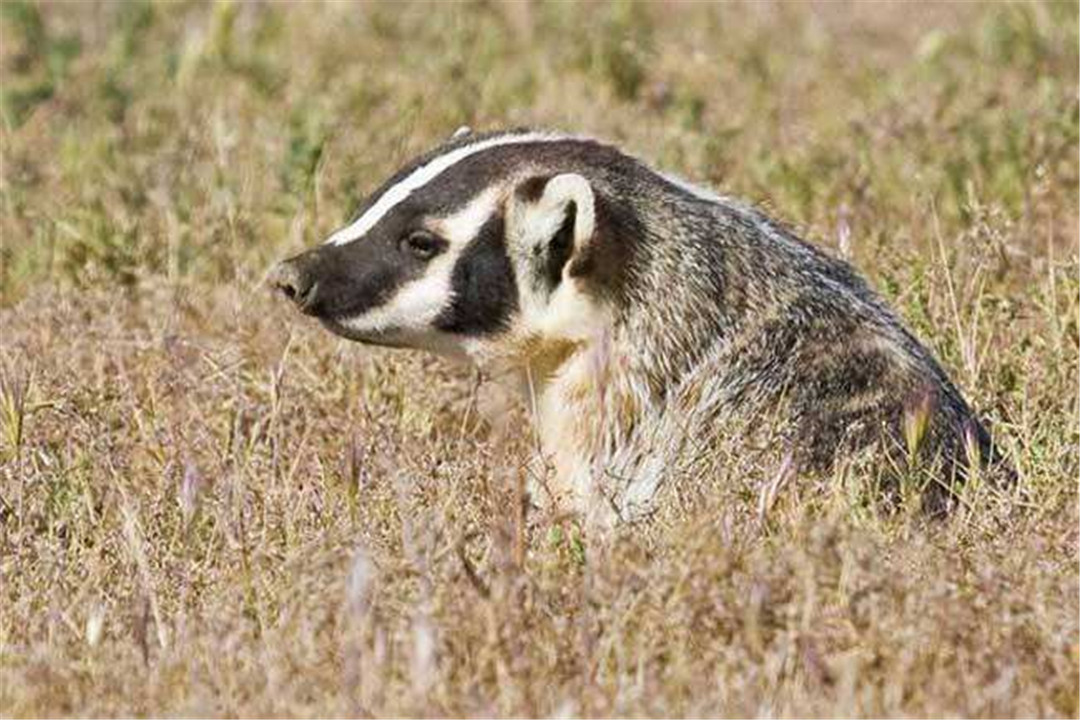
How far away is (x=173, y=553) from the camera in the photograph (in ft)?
19.1

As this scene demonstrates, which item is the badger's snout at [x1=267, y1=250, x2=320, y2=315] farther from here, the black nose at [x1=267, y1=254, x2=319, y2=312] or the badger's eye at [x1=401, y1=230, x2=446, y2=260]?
the badger's eye at [x1=401, y1=230, x2=446, y2=260]

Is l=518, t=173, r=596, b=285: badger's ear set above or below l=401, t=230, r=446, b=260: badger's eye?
above

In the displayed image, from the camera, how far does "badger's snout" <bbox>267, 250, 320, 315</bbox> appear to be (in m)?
6.37

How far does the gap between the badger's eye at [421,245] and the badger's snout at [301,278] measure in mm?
202

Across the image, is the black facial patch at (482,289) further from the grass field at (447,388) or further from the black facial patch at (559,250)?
the grass field at (447,388)

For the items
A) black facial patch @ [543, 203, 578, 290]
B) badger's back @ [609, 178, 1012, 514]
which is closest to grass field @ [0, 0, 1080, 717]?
badger's back @ [609, 178, 1012, 514]

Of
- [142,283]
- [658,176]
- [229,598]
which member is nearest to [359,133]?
[142,283]

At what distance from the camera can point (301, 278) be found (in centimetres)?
636

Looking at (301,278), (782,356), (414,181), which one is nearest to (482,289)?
(414,181)

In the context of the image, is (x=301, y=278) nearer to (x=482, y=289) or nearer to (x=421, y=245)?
(x=421, y=245)

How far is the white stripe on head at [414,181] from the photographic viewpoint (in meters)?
6.42

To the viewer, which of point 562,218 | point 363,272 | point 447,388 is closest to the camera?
point 562,218

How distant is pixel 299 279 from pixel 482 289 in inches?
16.0

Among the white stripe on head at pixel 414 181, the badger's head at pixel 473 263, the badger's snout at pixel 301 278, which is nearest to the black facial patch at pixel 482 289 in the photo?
the badger's head at pixel 473 263
